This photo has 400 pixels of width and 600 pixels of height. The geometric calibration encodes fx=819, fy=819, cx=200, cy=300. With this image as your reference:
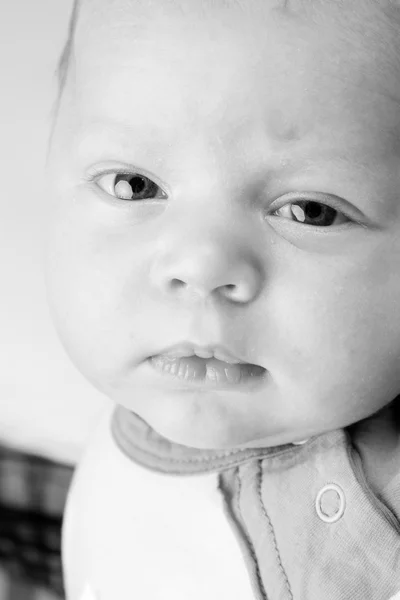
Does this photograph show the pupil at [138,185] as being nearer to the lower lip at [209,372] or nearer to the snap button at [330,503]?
the lower lip at [209,372]

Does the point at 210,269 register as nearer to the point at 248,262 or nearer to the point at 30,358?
the point at 248,262

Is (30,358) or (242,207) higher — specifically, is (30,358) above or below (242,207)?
above

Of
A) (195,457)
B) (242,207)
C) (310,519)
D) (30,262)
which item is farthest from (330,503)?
(30,262)

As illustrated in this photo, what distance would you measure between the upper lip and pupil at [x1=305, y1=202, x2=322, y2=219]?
0.11 m

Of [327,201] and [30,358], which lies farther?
[30,358]

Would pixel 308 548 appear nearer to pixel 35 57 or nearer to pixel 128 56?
pixel 128 56

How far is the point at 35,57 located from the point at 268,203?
562 mm

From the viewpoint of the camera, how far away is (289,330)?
0.56m

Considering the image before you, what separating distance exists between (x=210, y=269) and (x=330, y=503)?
8.5 inches

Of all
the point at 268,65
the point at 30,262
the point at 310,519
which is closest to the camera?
the point at 268,65

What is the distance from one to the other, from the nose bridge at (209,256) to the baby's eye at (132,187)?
48 millimetres

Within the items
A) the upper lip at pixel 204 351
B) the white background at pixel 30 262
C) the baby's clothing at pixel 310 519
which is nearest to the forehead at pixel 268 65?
the upper lip at pixel 204 351

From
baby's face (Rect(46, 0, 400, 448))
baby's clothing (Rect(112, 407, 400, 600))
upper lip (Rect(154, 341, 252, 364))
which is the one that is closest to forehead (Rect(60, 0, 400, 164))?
baby's face (Rect(46, 0, 400, 448))

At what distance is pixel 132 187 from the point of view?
2.01ft
